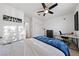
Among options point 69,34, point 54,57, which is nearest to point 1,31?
point 69,34

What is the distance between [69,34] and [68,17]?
603mm

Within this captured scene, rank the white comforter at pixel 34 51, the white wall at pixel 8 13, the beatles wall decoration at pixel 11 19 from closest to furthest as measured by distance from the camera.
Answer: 1. the white comforter at pixel 34 51
2. the white wall at pixel 8 13
3. the beatles wall decoration at pixel 11 19

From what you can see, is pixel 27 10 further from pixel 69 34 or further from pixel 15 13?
pixel 69 34

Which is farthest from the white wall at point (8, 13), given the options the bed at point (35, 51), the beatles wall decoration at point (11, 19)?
the bed at point (35, 51)

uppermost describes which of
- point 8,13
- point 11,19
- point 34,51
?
point 8,13

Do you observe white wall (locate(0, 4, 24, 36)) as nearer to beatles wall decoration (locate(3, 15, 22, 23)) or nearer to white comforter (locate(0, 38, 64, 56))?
beatles wall decoration (locate(3, 15, 22, 23))

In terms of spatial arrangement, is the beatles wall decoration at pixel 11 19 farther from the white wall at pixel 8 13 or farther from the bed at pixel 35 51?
the bed at pixel 35 51

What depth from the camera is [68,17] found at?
282 centimetres

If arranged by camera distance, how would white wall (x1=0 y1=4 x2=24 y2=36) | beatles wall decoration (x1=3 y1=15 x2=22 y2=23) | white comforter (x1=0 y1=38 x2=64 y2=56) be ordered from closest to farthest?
white comforter (x1=0 y1=38 x2=64 y2=56) → white wall (x1=0 y1=4 x2=24 y2=36) → beatles wall decoration (x1=3 y1=15 x2=22 y2=23)

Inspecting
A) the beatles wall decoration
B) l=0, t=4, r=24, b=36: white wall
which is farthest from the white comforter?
the beatles wall decoration

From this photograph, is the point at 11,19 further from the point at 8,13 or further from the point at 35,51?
the point at 35,51

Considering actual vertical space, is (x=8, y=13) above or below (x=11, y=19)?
above

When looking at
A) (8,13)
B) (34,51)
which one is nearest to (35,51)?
(34,51)

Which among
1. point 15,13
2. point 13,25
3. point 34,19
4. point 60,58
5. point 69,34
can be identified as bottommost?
point 60,58
